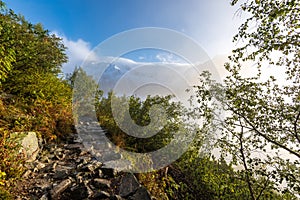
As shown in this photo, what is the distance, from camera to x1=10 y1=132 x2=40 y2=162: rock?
4.44m

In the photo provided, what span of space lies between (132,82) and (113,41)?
1474 mm

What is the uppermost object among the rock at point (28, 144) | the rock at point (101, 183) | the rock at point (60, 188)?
the rock at point (28, 144)

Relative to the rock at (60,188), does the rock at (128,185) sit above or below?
above

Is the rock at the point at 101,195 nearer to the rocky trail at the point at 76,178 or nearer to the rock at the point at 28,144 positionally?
the rocky trail at the point at 76,178

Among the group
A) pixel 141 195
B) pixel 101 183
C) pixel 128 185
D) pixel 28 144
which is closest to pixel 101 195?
pixel 101 183

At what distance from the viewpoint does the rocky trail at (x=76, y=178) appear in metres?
3.59

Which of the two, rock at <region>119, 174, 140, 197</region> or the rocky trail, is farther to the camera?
rock at <region>119, 174, 140, 197</region>

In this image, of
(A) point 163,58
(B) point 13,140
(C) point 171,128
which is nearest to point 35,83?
(B) point 13,140

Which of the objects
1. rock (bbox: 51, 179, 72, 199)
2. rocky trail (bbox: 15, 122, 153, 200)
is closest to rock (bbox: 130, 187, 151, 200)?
rocky trail (bbox: 15, 122, 153, 200)

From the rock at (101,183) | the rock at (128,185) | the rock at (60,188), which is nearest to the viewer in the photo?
the rock at (60,188)

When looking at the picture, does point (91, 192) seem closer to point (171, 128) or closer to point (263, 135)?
point (171, 128)

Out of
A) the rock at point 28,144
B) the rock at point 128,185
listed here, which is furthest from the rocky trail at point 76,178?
the rock at point 28,144

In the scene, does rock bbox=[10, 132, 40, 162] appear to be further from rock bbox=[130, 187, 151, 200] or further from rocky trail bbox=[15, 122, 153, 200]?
rock bbox=[130, 187, 151, 200]

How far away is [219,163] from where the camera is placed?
7566 millimetres
